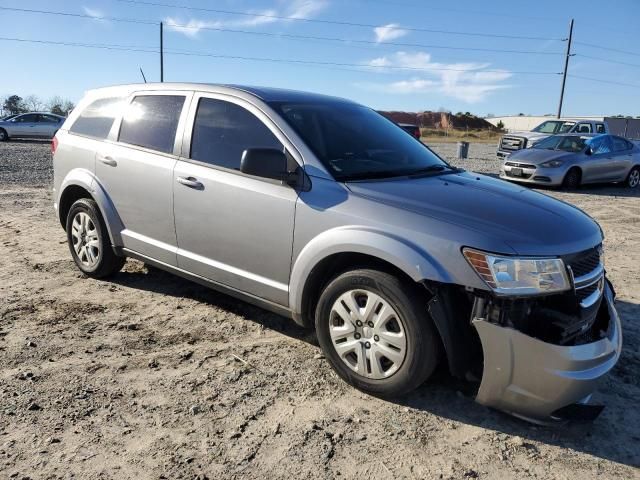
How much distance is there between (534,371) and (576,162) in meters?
12.0

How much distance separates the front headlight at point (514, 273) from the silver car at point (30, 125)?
25.6 meters

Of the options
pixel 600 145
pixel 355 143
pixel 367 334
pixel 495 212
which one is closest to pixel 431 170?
pixel 355 143

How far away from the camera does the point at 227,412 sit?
3.05 meters

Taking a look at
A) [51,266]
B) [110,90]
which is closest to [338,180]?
[110,90]

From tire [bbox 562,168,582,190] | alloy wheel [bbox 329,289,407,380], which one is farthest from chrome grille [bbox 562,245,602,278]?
tire [bbox 562,168,582,190]

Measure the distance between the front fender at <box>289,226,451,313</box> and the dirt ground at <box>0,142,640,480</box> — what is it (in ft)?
2.21

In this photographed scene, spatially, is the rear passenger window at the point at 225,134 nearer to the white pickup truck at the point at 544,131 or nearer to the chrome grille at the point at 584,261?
the chrome grille at the point at 584,261

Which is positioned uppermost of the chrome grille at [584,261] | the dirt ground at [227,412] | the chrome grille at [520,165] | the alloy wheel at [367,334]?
the chrome grille at [520,165]

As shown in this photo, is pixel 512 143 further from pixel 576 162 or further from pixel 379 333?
pixel 379 333

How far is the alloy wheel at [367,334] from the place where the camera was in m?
3.06

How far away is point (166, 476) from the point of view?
252 cm

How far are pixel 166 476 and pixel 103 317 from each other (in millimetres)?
2147

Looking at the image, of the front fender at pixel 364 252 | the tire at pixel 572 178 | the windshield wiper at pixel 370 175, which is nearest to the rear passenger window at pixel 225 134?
the windshield wiper at pixel 370 175

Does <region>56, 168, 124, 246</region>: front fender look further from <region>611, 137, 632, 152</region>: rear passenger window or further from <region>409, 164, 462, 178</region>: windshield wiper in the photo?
<region>611, 137, 632, 152</region>: rear passenger window
